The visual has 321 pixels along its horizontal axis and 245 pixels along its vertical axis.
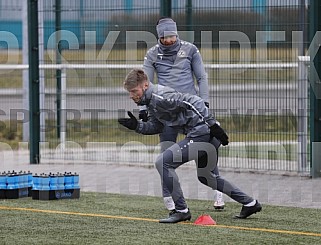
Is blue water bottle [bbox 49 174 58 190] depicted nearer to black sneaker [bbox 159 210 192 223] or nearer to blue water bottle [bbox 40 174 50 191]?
blue water bottle [bbox 40 174 50 191]

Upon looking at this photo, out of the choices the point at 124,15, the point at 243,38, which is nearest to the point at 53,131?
the point at 124,15

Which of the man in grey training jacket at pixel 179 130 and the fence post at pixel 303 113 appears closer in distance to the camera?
the man in grey training jacket at pixel 179 130

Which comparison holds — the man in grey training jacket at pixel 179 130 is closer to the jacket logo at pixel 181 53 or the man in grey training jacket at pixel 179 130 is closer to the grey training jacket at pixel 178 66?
the grey training jacket at pixel 178 66

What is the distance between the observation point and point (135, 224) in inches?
368

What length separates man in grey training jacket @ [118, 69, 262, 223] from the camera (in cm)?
913

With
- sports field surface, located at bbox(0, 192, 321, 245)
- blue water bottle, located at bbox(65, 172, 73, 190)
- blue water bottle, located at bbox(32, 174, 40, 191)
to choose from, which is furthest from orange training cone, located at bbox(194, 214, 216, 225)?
blue water bottle, located at bbox(32, 174, 40, 191)

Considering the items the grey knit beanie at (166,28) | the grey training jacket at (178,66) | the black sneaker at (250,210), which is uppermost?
the grey knit beanie at (166,28)

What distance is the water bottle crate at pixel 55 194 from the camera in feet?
36.7

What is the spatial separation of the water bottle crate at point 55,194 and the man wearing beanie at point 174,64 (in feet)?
5.09

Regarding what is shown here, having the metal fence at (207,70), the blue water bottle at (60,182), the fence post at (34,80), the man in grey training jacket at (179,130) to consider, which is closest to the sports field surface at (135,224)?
the blue water bottle at (60,182)

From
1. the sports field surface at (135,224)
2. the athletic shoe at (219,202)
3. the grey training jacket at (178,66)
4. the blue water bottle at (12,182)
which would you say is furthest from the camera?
the blue water bottle at (12,182)

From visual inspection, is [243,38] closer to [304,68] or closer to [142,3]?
[304,68]

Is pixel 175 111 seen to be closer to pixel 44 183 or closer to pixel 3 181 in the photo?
pixel 44 183

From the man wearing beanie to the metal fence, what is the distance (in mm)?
3187
